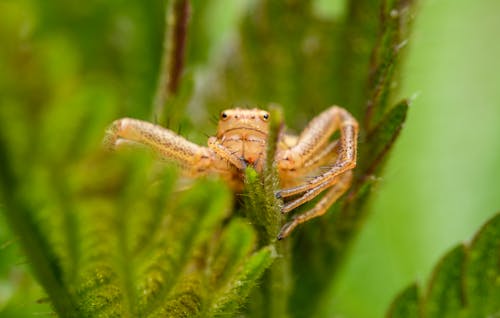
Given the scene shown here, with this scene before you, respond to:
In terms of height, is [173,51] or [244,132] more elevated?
[173,51]

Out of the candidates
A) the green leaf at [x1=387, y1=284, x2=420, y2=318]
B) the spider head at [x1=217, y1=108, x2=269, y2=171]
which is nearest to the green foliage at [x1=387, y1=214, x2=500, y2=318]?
the green leaf at [x1=387, y1=284, x2=420, y2=318]

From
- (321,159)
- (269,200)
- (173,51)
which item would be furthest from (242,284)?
(173,51)

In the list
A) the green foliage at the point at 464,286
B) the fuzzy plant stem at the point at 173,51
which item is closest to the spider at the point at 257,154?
the fuzzy plant stem at the point at 173,51

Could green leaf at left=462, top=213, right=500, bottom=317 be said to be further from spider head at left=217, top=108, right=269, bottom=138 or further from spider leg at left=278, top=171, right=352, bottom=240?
spider head at left=217, top=108, right=269, bottom=138

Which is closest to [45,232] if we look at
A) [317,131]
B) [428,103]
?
[317,131]

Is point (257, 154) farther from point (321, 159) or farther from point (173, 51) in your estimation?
point (173, 51)

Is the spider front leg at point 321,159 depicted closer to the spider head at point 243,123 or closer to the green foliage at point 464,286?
the spider head at point 243,123
